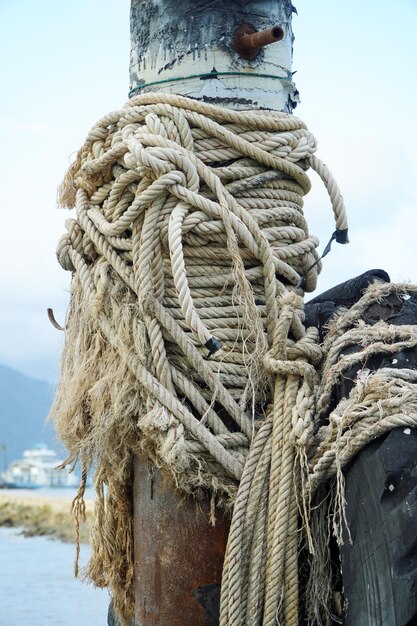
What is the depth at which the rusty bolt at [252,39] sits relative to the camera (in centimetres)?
334

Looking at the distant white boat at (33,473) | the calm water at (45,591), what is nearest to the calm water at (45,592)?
the calm water at (45,591)

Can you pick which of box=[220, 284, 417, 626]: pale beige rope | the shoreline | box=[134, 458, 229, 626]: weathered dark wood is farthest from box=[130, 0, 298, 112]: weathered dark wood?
the shoreline

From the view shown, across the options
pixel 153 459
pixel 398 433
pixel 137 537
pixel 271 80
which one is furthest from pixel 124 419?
pixel 271 80

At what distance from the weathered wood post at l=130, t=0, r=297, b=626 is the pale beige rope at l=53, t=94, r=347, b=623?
11 cm

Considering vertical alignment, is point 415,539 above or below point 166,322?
below

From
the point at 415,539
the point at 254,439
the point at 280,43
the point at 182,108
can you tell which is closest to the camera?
the point at 415,539

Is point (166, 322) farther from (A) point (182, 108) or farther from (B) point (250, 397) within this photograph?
(A) point (182, 108)

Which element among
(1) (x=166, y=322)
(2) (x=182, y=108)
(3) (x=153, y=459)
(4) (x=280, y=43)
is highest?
(4) (x=280, y=43)

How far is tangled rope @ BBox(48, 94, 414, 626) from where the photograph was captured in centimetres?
302

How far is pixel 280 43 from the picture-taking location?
3.61 m

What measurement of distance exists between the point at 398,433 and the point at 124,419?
2.93 ft

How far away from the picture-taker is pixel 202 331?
10.2ft

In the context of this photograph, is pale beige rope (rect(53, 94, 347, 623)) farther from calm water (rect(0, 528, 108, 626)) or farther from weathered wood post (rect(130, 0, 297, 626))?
calm water (rect(0, 528, 108, 626))

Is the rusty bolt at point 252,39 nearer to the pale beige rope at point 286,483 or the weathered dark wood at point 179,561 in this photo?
the pale beige rope at point 286,483
